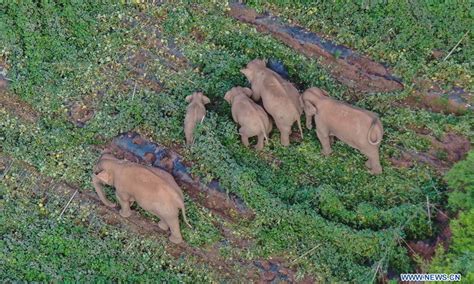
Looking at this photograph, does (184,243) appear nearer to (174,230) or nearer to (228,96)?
(174,230)

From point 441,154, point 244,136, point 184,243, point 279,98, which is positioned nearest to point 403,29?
point 441,154

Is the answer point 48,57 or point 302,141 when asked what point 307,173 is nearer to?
point 302,141

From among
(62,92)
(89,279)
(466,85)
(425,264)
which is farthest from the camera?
(62,92)

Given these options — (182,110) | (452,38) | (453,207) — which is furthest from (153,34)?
(453,207)

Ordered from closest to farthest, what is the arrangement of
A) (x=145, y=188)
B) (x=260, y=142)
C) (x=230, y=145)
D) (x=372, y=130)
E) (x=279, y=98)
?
(x=372, y=130) → (x=145, y=188) → (x=279, y=98) → (x=260, y=142) → (x=230, y=145)

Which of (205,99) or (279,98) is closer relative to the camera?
(279,98)

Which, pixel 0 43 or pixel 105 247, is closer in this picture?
pixel 105 247

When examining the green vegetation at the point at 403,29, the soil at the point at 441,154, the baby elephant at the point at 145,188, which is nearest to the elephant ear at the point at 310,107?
the soil at the point at 441,154

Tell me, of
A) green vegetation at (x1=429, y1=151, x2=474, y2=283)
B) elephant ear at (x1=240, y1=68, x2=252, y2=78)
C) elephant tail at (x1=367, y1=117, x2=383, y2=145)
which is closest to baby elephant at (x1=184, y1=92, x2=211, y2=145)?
elephant ear at (x1=240, y1=68, x2=252, y2=78)
